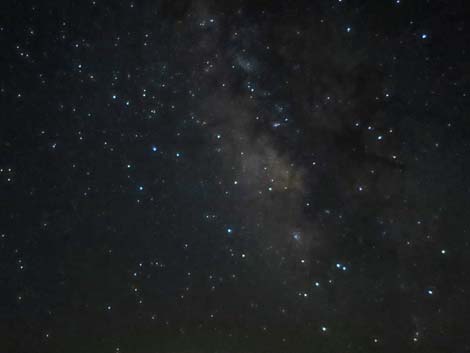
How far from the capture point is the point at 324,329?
12.3ft

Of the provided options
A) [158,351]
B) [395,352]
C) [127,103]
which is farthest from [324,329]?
[158,351]

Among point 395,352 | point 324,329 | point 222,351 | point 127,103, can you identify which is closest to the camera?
point 127,103

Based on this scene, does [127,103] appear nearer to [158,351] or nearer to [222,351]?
[222,351]

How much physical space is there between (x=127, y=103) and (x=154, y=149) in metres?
0.44

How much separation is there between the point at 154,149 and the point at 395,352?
4777mm

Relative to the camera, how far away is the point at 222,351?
703 cm

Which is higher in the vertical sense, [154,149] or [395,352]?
[154,149]

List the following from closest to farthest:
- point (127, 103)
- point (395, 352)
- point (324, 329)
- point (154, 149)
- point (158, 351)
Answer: point (127, 103), point (154, 149), point (324, 329), point (395, 352), point (158, 351)

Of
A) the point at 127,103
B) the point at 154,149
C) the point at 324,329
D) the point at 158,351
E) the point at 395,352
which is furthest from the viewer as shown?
the point at 158,351

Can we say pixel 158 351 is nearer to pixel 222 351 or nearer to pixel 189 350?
pixel 189 350

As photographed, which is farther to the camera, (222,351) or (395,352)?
(222,351)

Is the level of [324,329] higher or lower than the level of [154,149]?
lower

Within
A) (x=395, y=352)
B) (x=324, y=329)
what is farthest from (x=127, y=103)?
(x=395, y=352)

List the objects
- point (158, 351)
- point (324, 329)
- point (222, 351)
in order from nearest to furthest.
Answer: point (324, 329) < point (222, 351) < point (158, 351)
